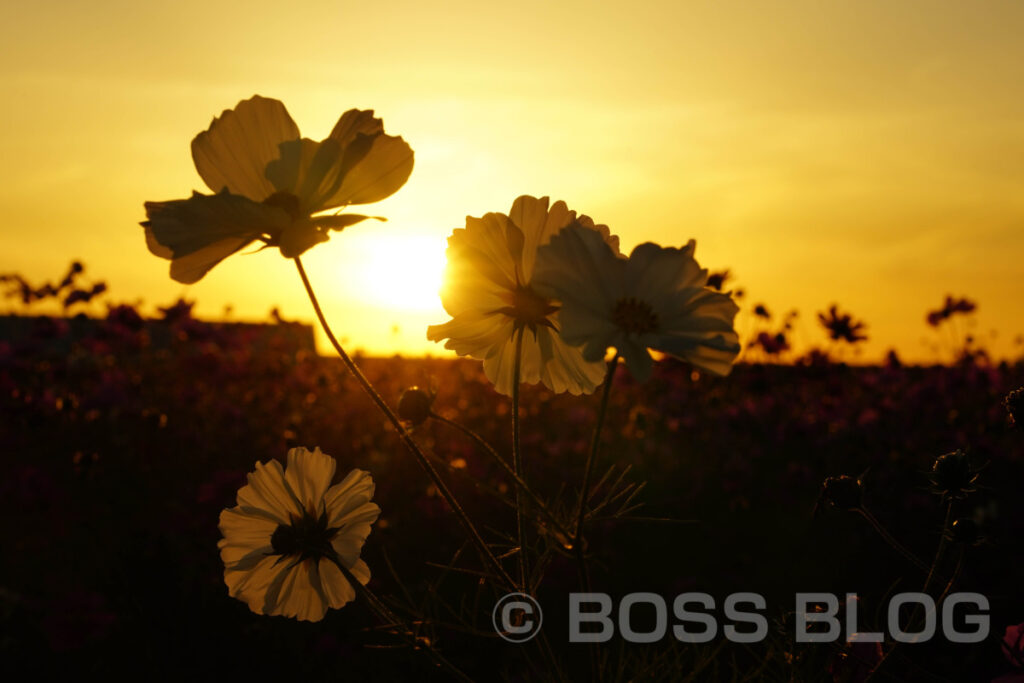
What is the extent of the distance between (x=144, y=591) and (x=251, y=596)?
2149 millimetres

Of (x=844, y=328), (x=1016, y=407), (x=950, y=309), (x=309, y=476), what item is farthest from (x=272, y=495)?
(x=950, y=309)

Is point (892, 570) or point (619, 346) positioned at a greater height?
point (619, 346)

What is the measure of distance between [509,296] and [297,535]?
1.13ft

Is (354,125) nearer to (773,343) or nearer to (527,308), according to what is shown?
(527,308)

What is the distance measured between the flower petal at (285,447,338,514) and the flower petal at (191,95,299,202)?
284 millimetres

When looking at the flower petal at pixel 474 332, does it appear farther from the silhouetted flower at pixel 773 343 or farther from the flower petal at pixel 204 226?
the silhouetted flower at pixel 773 343

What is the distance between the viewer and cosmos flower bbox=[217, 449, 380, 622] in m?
0.96

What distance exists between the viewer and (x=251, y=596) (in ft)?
3.16

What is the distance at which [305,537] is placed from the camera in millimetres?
971

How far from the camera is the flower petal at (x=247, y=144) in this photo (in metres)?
0.89

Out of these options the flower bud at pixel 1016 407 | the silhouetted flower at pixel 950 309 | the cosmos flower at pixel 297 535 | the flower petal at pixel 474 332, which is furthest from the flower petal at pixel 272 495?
the silhouetted flower at pixel 950 309

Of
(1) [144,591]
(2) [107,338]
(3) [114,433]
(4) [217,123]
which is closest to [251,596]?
(4) [217,123]

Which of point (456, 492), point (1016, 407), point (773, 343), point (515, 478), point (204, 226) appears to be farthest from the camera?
point (773, 343)

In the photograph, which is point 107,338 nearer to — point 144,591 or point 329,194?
point 144,591
